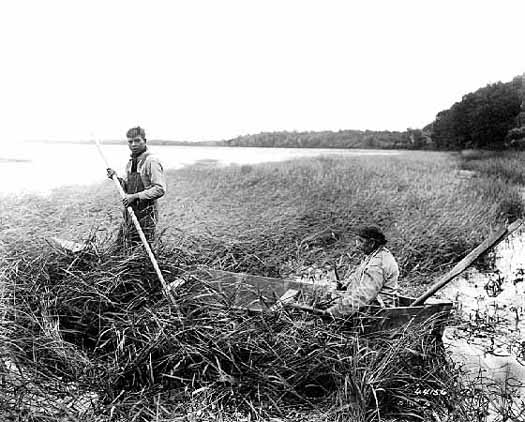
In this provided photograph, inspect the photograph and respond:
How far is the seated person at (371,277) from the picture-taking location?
3.26 m

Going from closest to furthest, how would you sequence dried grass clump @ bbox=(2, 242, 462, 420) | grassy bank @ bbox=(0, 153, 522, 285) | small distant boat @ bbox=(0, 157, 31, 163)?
dried grass clump @ bbox=(2, 242, 462, 420), small distant boat @ bbox=(0, 157, 31, 163), grassy bank @ bbox=(0, 153, 522, 285)

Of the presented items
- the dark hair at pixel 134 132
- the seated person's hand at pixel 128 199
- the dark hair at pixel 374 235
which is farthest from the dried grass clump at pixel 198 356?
the dark hair at pixel 134 132

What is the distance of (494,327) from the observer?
4.37 m

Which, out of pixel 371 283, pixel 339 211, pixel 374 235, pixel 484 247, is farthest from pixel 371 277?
pixel 339 211

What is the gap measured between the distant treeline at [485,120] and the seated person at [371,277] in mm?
4534

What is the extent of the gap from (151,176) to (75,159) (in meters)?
4.24

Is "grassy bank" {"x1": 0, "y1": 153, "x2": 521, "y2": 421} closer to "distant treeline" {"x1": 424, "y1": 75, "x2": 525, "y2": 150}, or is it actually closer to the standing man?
the standing man

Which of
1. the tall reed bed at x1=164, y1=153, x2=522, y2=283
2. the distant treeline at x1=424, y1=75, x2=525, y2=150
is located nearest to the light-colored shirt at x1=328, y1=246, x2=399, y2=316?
the tall reed bed at x1=164, y1=153, x2=522, y2=283

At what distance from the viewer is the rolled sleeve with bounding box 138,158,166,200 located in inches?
168

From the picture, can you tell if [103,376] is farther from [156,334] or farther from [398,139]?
[398,139]

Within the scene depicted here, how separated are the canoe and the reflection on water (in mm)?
344

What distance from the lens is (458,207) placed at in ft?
24.9

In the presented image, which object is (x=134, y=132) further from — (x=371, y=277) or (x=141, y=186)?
(x=371, y=277)

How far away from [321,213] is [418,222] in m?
1.52
